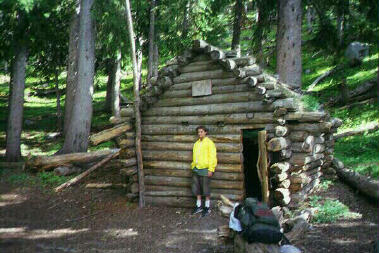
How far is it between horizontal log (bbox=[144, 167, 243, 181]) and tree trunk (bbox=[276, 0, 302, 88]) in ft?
13.3

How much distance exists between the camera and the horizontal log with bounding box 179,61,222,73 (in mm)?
10155

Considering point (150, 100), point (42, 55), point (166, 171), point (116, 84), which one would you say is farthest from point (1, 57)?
point (166, 171)

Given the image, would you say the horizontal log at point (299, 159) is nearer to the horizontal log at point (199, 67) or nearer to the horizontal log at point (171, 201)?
the horizontal log at point (171, 201)

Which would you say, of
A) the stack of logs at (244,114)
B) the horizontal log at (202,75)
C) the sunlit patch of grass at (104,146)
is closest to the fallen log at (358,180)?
the stack of logs at (244,114)

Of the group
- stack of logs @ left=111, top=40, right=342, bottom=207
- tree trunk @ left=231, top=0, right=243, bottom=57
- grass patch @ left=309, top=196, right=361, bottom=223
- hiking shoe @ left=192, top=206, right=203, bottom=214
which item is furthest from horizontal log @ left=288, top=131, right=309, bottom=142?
tree trunk @ left=231, top=0, right=243, bottom=57

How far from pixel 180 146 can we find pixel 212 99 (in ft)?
5.09

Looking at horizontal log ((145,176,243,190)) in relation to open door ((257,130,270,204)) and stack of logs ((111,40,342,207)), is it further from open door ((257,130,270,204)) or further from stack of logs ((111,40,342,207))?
open door ((257,130,270,204))

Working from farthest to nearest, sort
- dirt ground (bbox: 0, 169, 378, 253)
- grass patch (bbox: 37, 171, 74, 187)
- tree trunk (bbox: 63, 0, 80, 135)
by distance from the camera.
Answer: tree trunk (bbox: 63, 0, 80, 135)
grass patch (bbox: 37, 171, 74, 187)
dirt ground (bbox: 0, 169, 378, 253)

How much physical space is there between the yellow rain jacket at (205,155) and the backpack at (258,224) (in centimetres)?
354

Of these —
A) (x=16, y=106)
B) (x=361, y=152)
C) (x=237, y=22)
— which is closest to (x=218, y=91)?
(x=361, y=152)

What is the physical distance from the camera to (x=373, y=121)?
1532 centimetres

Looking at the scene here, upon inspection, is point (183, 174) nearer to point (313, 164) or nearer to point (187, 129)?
point (187, 129)

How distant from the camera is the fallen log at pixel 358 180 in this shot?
8.81m

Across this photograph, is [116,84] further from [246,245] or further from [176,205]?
[246,245]
